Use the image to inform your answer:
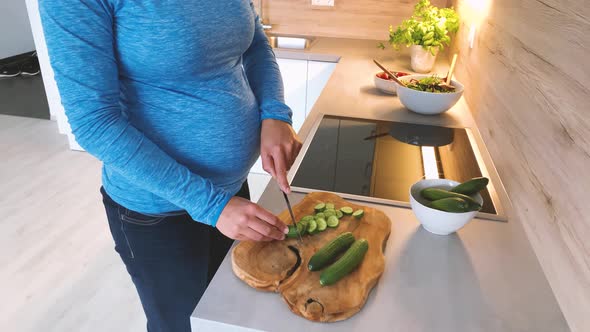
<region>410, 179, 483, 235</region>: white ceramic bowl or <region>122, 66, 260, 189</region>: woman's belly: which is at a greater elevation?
<region>122, 66, 260, 189</region>: woman's belly

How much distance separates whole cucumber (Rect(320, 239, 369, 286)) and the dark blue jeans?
0.37 m

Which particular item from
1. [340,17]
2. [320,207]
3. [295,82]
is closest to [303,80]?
[295,82]

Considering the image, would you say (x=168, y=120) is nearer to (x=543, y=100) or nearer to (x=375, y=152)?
(x=375, y=152)

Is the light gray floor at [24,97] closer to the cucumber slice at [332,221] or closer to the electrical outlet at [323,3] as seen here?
the electrical outlet at [323,3]

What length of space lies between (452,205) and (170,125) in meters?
0.54

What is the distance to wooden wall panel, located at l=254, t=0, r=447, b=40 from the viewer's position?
2.48m

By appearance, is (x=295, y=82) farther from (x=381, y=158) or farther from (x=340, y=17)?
(x=381, y=158)

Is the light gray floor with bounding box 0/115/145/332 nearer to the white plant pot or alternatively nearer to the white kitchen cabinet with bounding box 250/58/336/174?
the white kitchen cabinet with bounding box 250/58/336/174

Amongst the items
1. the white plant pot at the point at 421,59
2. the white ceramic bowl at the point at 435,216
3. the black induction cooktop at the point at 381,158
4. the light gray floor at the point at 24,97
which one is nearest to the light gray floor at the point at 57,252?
the light gray floor at the point at 24,97

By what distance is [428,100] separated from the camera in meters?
1.44

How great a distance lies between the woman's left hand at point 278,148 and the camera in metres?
0.93

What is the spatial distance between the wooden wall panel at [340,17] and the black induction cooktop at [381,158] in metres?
1.27

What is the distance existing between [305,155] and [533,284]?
23.8 inches

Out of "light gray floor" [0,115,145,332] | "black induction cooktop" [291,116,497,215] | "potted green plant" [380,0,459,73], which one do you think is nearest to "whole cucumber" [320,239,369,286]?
"black induction cooktop" [291,116,497,215]
